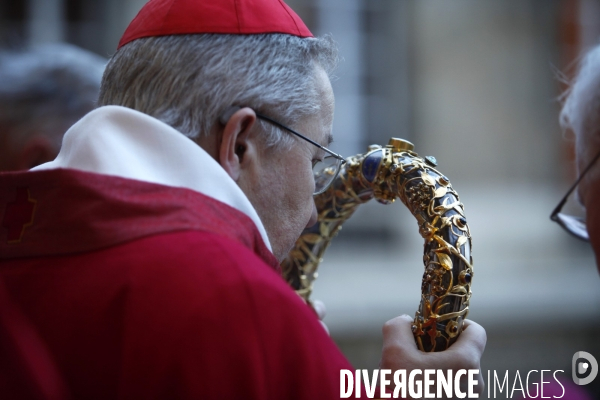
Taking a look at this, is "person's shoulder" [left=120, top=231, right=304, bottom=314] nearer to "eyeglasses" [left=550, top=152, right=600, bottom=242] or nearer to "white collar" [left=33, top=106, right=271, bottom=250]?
"white collar" [left=33, top=106, right=271, bottom=250]

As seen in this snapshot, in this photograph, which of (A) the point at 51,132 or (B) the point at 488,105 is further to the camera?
(B) the point at 488,105

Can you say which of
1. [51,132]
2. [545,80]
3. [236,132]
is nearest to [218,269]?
[236,132]

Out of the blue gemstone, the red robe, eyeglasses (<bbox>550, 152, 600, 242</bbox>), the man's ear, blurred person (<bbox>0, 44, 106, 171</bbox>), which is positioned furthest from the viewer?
blurred person (<bbox>0, 44, 106, 171</bbox>)

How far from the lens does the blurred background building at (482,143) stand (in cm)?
627

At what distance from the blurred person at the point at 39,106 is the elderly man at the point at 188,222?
3.93 feet

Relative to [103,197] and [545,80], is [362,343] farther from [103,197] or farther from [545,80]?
[103,197]

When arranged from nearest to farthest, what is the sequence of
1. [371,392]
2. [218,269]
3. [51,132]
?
[218,269]
[371,392]
[51,132]

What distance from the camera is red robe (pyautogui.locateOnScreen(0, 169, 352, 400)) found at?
1.09 m

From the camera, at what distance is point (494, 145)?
22.0ft

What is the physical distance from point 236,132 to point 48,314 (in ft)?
1.65

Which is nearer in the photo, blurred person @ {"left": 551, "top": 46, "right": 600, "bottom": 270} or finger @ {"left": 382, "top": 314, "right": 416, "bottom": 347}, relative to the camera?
finger @ {"left": 382, "top": 314, "right": 416, "bottom": 347}

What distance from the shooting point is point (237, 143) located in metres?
1.44

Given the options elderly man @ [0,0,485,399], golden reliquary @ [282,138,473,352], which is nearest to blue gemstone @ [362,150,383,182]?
golden reliquary @ [282,138,473,352]

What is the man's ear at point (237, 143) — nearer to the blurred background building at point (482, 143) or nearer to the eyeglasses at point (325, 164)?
the eyeglasses at point (325, 164)
